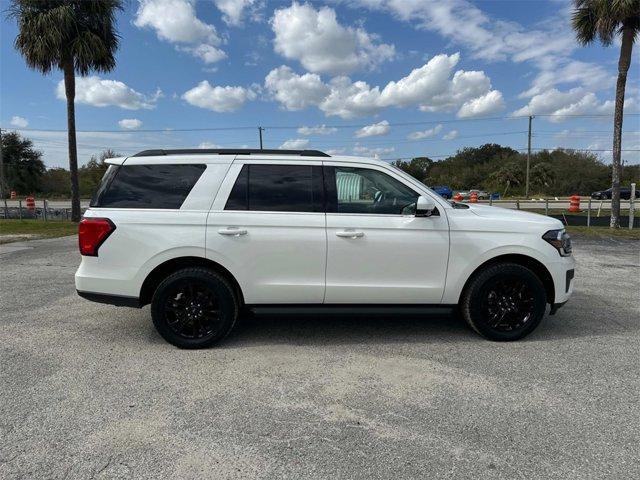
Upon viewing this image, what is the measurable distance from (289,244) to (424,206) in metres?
1.28

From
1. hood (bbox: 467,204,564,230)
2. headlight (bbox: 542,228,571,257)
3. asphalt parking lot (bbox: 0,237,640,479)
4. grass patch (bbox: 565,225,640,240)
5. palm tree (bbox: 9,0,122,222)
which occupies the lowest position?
asphalt parking lot (bbox: 0,237,640,479)

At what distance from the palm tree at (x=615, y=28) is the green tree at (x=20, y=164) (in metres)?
66.4

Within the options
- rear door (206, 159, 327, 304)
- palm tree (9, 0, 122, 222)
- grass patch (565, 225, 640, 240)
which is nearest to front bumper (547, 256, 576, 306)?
rear door (206, 159, 327, 304)

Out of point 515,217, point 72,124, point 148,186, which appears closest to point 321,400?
point 148,186

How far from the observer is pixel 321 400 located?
10.9 ft

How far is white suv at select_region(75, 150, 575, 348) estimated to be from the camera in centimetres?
421

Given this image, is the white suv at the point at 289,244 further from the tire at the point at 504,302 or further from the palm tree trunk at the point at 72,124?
the palm tree trunk at the point at 72,124

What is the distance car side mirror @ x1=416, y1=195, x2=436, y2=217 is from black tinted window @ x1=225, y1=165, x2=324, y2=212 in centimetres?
90

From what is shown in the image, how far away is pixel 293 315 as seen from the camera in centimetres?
436

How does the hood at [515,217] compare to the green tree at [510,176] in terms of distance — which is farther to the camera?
the green tree at [510,176]

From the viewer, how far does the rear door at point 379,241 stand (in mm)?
4250

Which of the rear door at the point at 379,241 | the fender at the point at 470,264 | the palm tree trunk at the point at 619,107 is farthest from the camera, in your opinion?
the palm tree trunk at the point at 619,107

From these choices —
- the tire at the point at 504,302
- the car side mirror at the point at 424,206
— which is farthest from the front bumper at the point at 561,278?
the car side mirror at the point at 424,206

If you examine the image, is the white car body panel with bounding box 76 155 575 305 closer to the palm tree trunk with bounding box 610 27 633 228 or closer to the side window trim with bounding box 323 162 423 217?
the side window trim with bounding box 323 162 423 217
